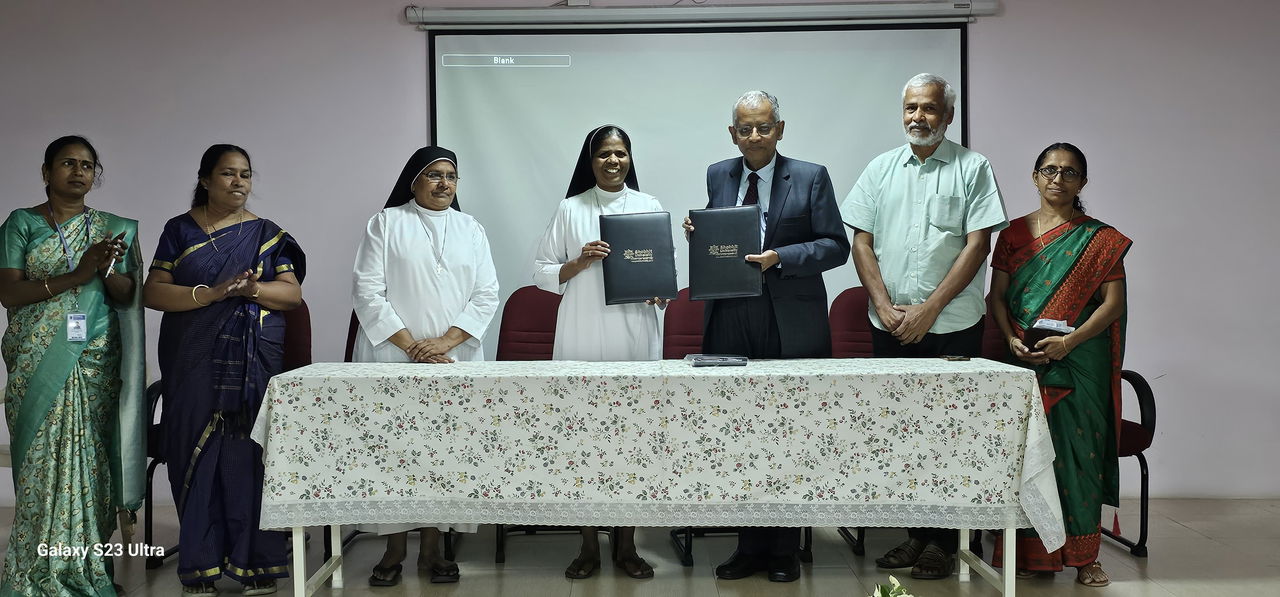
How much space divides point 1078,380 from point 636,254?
178 cm

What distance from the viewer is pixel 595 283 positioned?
11.3 feet

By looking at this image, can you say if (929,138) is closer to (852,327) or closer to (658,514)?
(852,327)

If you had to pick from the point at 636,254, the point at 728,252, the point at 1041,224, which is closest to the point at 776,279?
the point at 728,252

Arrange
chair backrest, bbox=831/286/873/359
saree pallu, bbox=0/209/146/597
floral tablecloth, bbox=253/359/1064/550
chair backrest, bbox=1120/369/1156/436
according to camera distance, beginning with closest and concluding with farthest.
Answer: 1. floral tablecloth, bbox=253/359/1064/550
2. saree pallu, bbox=0/209/146/597
3. chair backrest, bbox=1120/369/1156/436
4. chair backrest, bbox=831/286/873/359

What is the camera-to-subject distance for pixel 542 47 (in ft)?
15.7

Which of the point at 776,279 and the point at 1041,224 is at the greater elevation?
the point at 1041,224

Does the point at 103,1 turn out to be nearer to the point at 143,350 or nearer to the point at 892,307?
the point at 143,350

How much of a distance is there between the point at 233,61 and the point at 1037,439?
4.40 m

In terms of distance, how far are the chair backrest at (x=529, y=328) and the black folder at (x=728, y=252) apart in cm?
129

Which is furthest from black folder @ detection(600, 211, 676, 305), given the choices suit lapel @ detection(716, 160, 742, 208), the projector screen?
the projector screen

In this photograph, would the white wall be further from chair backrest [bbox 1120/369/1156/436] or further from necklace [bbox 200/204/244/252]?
necklace [bbox 200/204/244/252]

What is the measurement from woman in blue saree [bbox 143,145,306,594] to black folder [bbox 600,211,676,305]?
1.29m

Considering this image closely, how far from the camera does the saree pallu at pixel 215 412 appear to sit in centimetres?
323

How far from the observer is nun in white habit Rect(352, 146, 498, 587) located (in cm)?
339
